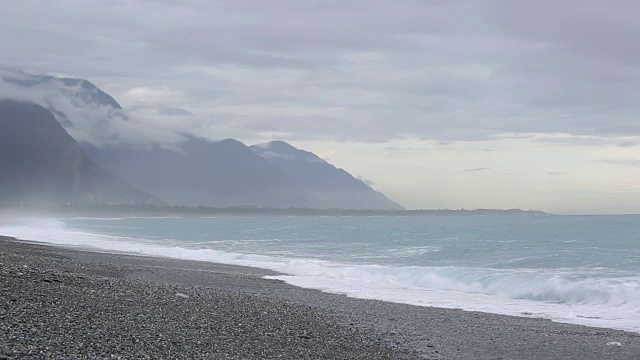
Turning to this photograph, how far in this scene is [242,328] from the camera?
1426cm

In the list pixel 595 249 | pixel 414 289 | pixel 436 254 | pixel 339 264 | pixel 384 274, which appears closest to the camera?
pixel 414 289

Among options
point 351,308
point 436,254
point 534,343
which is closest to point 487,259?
point 436,254

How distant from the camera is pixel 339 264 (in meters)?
38.0

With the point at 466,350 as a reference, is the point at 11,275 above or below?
above

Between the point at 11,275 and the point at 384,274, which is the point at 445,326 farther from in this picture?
the point at 384,274

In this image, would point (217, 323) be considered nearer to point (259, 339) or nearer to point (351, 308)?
point (259, 339)

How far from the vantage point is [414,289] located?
27750 millimetres

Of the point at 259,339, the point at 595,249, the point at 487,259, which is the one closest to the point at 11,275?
the point at 259,339

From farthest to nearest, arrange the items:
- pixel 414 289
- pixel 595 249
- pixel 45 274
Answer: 1. pixel 595 249
2. pixel 414 289
3. pixel 45 274

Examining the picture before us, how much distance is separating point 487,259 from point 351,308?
24643mm

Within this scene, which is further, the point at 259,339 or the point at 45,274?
the point at 45,274

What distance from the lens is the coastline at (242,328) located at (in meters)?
11.7

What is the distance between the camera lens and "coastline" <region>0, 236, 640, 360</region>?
38.3ft

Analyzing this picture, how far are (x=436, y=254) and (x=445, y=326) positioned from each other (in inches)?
1197
